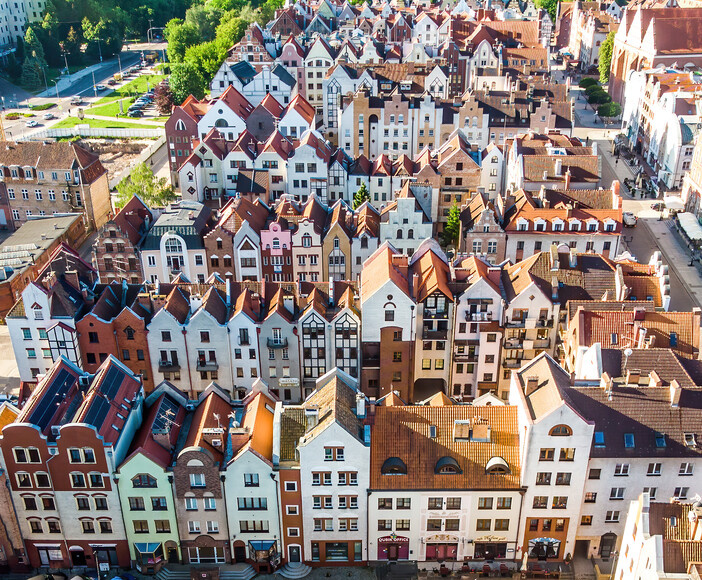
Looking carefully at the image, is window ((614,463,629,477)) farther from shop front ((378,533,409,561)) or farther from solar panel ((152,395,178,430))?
solar panel ((152,395,178,430))

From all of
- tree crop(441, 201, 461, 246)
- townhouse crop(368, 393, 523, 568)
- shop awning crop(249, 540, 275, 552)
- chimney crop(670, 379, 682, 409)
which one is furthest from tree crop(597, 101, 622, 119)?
shop awning crop(249, 540, 275, 552)

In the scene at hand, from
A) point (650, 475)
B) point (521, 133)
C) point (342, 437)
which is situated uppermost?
point (521, 133)

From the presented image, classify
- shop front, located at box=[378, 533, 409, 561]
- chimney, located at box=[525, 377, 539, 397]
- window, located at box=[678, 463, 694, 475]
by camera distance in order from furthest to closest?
shop front, located at box=[378, 533, 409, 561] → chimney, located at box=[525, 377, 539, 397] → window, located at box=[678, 463, 694, 475]

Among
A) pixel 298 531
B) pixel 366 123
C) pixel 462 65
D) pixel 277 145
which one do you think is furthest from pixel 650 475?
pixel 462 65

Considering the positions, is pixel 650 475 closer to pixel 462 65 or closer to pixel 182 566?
pixel 182 566

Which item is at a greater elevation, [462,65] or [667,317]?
[462,65]
